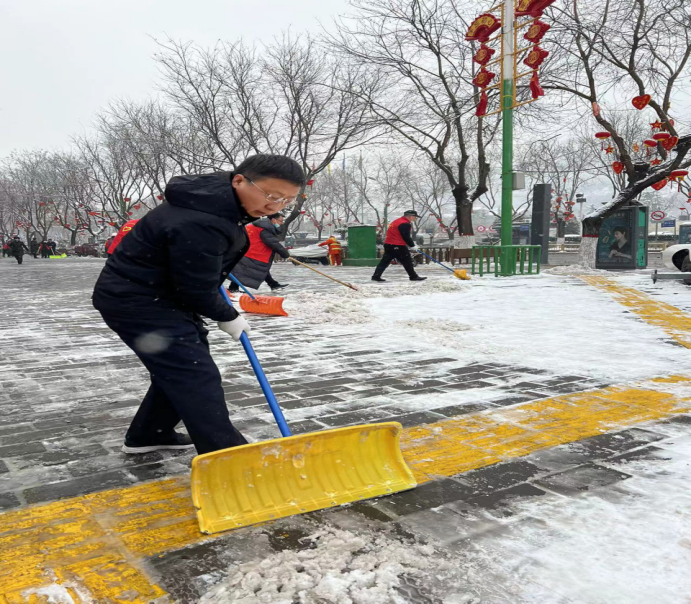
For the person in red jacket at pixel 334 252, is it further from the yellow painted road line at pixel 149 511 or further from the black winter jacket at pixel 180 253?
the black winter jacket at pixel 180 253

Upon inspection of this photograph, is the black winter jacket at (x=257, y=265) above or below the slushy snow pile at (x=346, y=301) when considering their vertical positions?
above

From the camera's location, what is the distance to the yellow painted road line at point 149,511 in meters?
1.86

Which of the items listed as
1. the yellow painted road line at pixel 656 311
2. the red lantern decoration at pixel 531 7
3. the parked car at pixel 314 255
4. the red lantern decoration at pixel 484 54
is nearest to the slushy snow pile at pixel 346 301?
the yellow painted road line at pixel 656 311

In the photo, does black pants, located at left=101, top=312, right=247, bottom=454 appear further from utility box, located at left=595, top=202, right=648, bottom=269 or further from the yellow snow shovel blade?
utility box, located at left=595, top=202, right=648, bottom=269

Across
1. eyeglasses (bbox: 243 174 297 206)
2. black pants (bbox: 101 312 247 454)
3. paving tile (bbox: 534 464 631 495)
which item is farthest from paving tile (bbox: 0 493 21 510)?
paving tile (bbox: 534 464 631 495)

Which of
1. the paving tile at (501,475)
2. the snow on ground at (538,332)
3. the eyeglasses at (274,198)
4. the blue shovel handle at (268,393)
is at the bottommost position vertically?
the paving tile at (501,475)

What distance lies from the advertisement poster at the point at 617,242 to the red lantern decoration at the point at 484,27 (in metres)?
6.57

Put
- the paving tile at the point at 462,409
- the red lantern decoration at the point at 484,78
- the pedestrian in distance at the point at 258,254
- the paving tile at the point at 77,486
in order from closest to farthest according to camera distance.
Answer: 1. the paving tile at the point at 77,486
2. the paving tile at the point at 462,409
3. the pedestrian in distance at the point at 258,254
4. the red lantern decoration at the point at 484,78

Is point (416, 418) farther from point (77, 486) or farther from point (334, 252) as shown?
point (334, 252)

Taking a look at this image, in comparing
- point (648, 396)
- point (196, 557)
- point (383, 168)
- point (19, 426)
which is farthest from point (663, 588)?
point (383, 168)

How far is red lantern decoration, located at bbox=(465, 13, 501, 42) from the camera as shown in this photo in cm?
1302

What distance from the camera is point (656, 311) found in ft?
26.6

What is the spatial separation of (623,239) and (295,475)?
1690 centimetres

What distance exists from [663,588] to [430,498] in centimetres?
86
